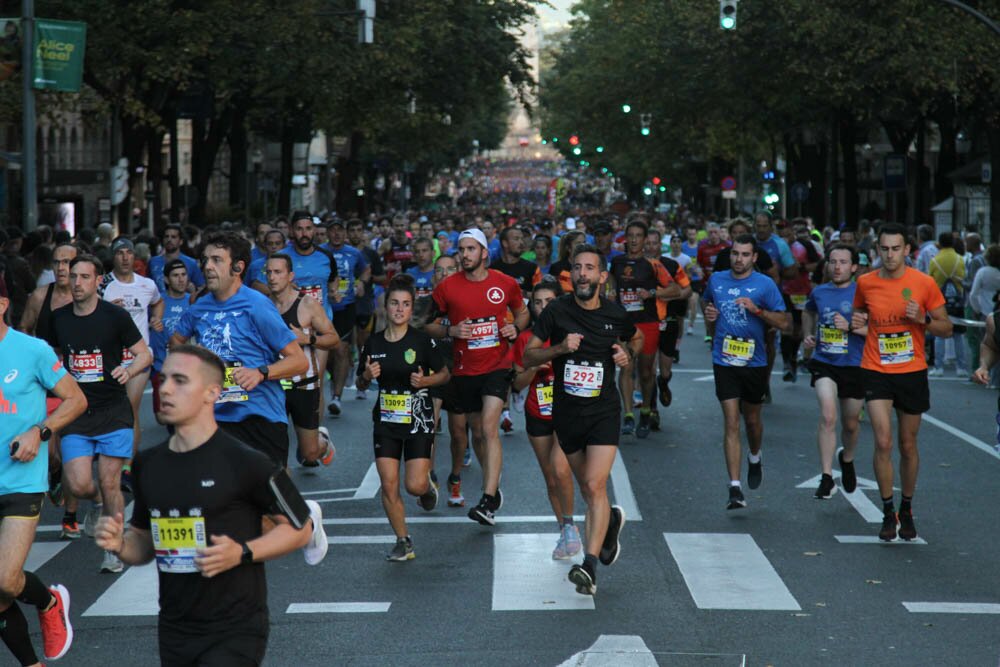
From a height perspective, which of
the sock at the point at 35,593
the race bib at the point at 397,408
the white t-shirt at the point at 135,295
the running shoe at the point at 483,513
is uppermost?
the white t-shirt at the point at 135,295

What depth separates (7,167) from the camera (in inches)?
1817

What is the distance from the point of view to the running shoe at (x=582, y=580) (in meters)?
9.09

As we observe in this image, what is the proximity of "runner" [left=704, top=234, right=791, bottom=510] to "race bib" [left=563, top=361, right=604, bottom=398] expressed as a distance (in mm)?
2671

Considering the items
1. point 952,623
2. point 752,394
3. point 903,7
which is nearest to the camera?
point 952,623

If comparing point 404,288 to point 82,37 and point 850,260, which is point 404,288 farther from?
point 82,37

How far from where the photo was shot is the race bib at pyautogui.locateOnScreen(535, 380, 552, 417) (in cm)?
1058

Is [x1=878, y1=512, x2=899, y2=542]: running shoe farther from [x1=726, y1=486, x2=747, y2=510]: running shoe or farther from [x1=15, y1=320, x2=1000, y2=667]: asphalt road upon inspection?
[x1=726, y1=486, x2=747, y2=510]: running shoe

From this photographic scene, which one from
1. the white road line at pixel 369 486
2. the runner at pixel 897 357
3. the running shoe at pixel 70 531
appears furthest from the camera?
the white road line at pixel 369 486

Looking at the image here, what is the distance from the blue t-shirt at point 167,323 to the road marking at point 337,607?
5.76 m

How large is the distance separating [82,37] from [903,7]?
15.2 m

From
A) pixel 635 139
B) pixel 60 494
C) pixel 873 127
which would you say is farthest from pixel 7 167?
pixel 60 494

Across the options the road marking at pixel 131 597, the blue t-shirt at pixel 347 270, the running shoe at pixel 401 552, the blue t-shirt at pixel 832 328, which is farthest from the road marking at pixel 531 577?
the blue t-shirt at pixel 347 270

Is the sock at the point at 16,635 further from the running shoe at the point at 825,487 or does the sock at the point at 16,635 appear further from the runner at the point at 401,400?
the running shoe at the point at 825,487

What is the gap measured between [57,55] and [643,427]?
1142 centimetres
